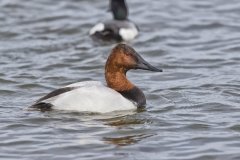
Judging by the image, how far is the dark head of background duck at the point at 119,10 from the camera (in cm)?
1703

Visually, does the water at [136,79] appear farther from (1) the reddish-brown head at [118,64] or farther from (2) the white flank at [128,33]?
(1) the reddish-brown head at [118,64]

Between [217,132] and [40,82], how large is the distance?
12.4 feet

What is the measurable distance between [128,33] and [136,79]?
11.1ft

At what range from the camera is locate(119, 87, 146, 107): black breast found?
1084 cm

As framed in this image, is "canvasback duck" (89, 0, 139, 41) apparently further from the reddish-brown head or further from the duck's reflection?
the duck's reflection

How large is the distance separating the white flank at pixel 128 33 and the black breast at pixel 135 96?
16.9 feet

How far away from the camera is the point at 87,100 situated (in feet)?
34.1

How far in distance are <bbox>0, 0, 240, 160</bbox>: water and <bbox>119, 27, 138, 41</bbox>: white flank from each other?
0.59 ft

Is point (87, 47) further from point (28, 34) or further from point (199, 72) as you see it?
point (199, 72)

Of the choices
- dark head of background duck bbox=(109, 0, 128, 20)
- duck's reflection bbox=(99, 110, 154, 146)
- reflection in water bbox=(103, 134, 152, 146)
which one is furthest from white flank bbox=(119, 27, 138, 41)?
reflection in water bbox=(103, 134, 152, 146)

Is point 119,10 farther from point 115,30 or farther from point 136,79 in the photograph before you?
point 136,79

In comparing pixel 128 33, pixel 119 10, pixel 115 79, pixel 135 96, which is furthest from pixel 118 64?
pixel 119 10

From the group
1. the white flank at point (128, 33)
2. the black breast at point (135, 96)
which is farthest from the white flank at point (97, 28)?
the black breast at point (135, 96)

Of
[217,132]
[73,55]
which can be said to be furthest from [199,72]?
[217,132]
